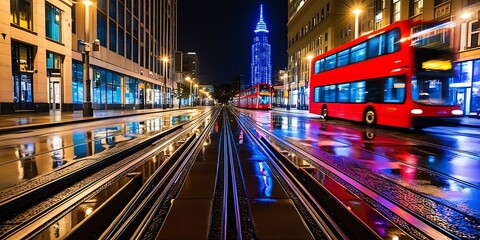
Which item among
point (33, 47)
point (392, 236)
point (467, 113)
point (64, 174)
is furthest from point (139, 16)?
point (392, 236)

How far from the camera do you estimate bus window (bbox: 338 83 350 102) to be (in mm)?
20641

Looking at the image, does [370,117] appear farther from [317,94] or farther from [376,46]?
[317,94]

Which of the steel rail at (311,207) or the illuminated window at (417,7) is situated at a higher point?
the illuminated window at (417,7)

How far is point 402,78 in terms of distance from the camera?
607 inches

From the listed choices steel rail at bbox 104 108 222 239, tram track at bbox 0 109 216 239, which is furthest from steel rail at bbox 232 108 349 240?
tram track at bbox 0 109 216 239

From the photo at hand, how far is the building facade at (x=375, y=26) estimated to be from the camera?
90.5ft

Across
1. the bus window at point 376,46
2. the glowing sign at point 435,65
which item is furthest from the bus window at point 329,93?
the glowing sign at point 435,65

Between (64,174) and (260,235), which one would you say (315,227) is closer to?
(260,235)

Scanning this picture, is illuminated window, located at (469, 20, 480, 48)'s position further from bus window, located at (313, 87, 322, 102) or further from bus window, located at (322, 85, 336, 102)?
bus window, located at (322, 85, 336, 102)

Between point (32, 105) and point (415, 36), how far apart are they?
29331mm

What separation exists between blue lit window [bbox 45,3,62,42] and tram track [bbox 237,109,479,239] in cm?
3149

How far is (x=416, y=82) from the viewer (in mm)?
14930

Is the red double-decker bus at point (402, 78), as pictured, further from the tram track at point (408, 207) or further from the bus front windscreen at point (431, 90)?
the tram track at point (408, 207)

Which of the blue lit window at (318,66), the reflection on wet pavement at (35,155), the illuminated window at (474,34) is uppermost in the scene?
the illuminated window at (474,34)
